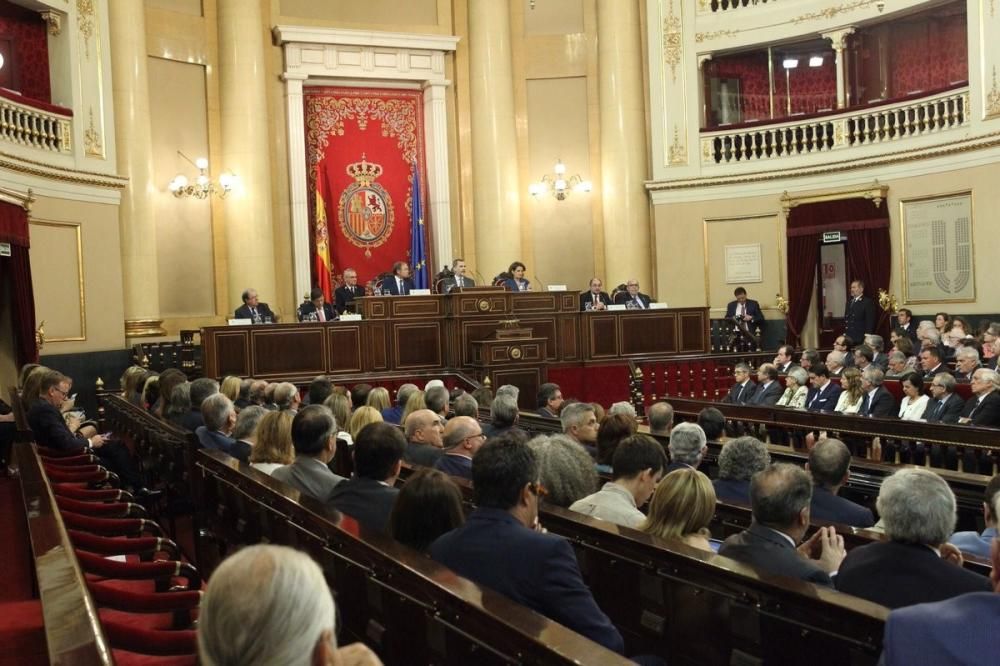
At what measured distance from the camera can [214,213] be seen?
521 inches

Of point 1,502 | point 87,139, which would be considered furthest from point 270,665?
point 87,139

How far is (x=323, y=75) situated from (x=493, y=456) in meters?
12.0

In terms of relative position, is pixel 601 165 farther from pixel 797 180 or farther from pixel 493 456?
pixel 493 456

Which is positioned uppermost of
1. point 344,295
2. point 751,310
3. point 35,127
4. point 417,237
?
point 35,127

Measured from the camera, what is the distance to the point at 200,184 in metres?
12.7

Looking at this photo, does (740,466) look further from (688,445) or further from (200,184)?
(200,184)

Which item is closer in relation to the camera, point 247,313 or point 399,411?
point 399,411

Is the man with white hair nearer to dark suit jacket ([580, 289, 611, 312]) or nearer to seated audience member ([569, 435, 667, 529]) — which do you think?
seated audience member ([569, 435, 667, 529])

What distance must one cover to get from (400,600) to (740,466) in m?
1.81

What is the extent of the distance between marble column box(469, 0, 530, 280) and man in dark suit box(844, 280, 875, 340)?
14.7 feet

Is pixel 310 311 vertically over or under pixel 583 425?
over

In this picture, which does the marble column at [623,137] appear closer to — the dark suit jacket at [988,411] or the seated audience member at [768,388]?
the seated audience member at [768,388]

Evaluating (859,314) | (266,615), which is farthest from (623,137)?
(266,615)

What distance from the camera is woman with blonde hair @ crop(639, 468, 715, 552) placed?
2947mm
